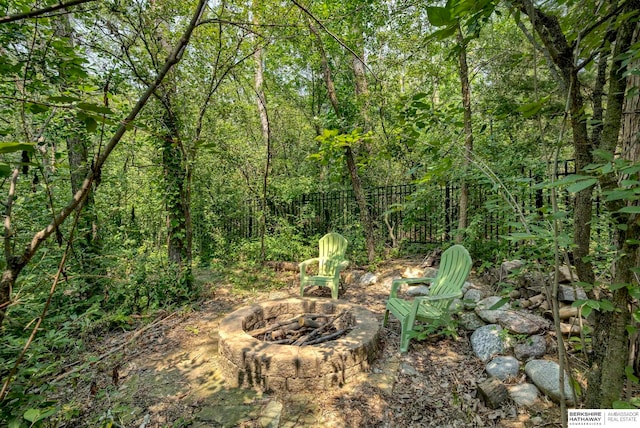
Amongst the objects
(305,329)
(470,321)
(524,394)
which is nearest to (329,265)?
(305,329)

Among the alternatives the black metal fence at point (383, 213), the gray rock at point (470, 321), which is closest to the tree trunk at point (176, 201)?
the black metal fence at point (383, 213)

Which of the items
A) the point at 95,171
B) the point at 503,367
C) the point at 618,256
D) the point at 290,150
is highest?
the point at 290,150

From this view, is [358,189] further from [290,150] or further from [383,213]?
[290,150]

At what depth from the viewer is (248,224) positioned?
745 cm

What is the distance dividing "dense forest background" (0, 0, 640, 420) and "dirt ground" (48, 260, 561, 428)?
37 centimetres

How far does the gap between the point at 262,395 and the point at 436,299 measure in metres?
1.70

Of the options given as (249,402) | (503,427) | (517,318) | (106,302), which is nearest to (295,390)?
(249,402)

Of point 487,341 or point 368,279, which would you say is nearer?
point 487,341

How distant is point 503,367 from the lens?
2.37 m

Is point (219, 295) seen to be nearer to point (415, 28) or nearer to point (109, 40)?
point (109, 40)

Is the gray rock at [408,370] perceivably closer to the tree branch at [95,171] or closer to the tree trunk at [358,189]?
the tree branch at [95,171]

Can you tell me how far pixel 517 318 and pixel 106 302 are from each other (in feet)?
15.2

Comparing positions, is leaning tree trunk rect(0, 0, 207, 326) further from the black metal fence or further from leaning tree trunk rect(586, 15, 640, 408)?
the black metal fence

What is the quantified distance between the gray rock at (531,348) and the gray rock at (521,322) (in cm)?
11
